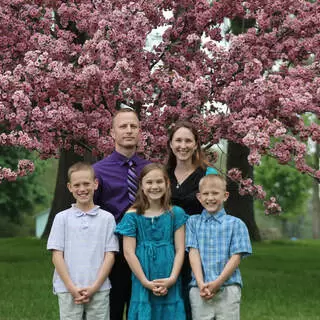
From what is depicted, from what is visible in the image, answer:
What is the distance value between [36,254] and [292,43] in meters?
9.40

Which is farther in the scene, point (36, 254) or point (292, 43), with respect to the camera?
point (36, 254)

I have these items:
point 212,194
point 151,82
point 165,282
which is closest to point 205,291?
point 165,282

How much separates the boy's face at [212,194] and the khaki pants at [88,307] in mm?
954

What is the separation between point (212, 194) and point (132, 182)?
0.69 m

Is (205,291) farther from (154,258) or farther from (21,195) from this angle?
(21,195)

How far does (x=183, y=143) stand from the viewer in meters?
5.52

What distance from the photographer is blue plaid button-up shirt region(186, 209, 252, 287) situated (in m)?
5.24

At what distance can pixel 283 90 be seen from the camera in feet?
30.9

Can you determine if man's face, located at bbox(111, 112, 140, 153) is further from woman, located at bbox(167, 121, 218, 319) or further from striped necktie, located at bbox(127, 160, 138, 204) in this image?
woman, located at bbox(167, 121, 218, 319)

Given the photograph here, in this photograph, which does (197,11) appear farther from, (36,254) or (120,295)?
(36,254)

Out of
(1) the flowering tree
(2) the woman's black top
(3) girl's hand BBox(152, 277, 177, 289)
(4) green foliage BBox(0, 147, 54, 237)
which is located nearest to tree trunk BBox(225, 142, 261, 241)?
(1) the flowering tree

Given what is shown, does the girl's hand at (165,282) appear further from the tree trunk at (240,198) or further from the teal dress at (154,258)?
the tree trunk at (240,198)

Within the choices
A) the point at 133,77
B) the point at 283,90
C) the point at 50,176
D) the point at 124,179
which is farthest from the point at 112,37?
the point at 50,176

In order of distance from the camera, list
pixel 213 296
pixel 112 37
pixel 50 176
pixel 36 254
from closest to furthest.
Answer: pixel 213 296 → pixel 112 37 → pixel 36 254 → pixel 50 176
